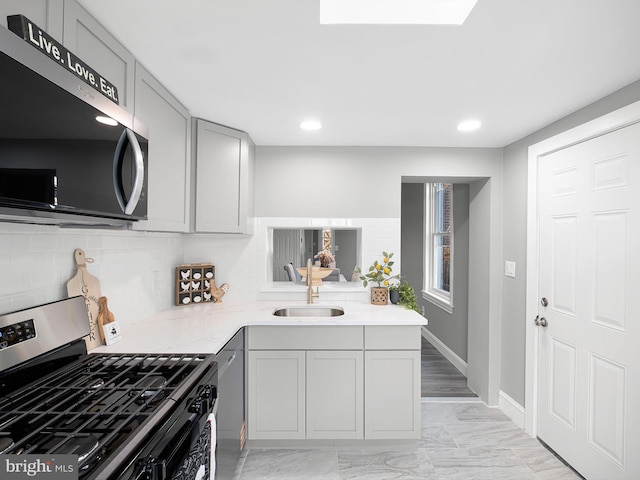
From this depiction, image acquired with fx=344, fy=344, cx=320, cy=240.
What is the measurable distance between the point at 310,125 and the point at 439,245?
9.76 ft

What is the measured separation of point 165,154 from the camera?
200cm

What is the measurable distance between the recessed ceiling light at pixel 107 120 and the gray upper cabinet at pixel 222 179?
1296mm

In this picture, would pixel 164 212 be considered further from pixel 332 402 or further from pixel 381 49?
pixel 332 402

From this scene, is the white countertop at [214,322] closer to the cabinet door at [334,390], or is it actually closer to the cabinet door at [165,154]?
the cabinet door at [334,390]

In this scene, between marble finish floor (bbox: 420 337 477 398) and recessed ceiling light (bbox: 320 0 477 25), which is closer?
recessed ceiling light (bbox: 320 0 477 25)

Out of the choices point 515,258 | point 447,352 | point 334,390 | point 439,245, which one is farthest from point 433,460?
point 439,245

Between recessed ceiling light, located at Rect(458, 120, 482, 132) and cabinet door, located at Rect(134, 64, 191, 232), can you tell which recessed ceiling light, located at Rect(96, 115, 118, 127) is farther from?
recessed ceiling light, located at Rect(458, 120, 482, 132)

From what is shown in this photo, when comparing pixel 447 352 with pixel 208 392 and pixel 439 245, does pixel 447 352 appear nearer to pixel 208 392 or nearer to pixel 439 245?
pixel 439 245

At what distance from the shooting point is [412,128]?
8.46 feet

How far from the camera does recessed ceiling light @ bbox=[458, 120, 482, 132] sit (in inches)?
95.5

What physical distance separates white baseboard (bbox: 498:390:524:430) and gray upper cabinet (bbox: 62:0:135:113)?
3.34 m

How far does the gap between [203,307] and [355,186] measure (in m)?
1.65

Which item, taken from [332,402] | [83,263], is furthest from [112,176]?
[332,402]

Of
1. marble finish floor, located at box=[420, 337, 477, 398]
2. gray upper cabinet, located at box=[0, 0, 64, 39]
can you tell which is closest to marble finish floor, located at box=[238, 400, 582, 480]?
marble finish floor, located at box=[420, 337, 477, 398]
